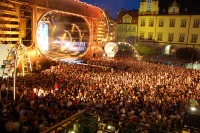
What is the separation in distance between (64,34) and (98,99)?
29064mm

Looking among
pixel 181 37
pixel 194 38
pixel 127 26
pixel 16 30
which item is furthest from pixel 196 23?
pixel 16 30

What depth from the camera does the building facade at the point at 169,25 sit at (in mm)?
40594

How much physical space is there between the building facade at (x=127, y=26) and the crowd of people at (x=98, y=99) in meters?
30.0

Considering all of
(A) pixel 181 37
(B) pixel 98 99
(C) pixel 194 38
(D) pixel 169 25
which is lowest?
(B) pixel 98 99

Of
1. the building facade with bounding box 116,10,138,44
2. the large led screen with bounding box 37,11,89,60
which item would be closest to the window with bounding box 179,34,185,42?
the building facade with bounding box 116,10,138,44

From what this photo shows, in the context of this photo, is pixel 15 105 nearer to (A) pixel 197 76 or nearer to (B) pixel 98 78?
(B) pixel 98 78

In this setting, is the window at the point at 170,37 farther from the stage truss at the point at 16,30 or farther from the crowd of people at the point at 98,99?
the stage truss at the point at 16,30

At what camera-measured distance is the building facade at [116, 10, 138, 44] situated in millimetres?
48075

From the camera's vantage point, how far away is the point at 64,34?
129 ft

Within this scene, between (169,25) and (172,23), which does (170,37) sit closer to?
(169,25)

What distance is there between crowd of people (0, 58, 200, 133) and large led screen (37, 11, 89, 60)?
44.4ft

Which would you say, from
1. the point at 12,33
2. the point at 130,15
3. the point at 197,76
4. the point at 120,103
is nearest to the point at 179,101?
the point at 120,103

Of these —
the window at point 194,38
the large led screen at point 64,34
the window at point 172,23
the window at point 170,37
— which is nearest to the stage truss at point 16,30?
the large led screen at point 64,34

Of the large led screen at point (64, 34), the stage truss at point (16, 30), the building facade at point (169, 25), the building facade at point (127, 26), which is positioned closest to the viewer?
the stage truss at point (16, 30)
